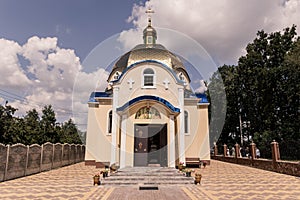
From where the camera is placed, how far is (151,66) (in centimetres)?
1329

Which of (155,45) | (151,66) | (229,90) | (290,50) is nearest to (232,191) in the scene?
(151,66)

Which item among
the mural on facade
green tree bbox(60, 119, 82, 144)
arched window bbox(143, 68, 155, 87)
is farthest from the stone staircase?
green tree bbox(60, 119, 82, 144)

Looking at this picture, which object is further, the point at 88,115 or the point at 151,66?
the point at 88,115

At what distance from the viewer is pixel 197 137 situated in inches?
569

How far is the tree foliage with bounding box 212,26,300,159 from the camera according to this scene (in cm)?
2195

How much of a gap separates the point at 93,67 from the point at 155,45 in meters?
11.6

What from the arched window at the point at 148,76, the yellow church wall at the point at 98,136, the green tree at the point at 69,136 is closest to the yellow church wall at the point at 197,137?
the arched window at the point at 148,76

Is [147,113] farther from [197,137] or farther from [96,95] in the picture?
[96,95]

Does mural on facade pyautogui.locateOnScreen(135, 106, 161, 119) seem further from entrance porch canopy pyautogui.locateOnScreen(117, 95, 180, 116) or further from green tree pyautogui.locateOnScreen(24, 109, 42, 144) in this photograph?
green tree pyautogui.locateOnScreen(24, 109, 42, 144)

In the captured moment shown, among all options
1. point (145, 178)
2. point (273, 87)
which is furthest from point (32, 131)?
point (273, 87)

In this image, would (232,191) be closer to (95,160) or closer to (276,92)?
(95,160)

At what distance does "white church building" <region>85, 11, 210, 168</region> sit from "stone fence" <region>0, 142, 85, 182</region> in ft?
6.71

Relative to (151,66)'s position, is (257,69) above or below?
above

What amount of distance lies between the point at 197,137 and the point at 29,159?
9.04m
